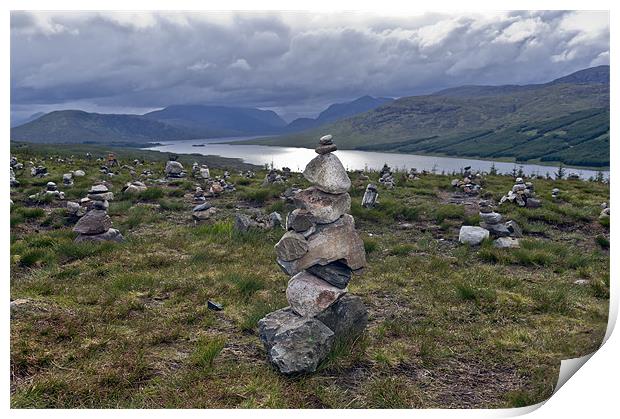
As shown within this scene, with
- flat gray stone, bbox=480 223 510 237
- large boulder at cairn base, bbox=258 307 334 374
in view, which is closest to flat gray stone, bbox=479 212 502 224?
flat gray stone, bbox=480 223 510 237

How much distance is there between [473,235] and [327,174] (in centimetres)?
805

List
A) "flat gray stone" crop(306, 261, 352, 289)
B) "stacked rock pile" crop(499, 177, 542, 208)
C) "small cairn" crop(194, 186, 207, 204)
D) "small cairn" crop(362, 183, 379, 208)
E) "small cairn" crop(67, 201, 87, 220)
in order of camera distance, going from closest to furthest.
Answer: "flat gray stone" crop(306, 261, 352, 289)
"small cairn" crop(67, 201, 87, 220)
"stacked rock pile" crop(499, 177, 542, 208)
"small cairn" crop(362, 183, 379, 208)
"small cairn" crop(194, 186, 207, 204)

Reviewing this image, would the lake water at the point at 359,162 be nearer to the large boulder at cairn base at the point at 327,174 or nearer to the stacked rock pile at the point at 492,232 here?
the large boulder at cairn base at the point at 327,174

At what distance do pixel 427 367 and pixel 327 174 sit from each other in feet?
10.8

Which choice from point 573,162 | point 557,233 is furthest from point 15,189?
point 573,162

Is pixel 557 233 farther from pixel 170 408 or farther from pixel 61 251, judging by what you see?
pixel 61 251

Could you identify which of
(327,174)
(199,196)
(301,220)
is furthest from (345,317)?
(199,196)

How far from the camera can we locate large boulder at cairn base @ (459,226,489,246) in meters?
12.2

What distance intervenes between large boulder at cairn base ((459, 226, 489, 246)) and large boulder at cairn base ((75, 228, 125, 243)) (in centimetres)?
1096

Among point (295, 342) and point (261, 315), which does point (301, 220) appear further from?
point (261, 315)

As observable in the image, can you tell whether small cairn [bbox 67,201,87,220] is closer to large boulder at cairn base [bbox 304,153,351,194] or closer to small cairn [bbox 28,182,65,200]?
small cairn [bbox 28,182,65,200]

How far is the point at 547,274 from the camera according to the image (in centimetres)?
966

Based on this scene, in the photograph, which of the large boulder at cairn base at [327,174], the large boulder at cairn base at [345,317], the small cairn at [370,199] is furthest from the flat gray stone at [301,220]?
the small cairn at [370,199]

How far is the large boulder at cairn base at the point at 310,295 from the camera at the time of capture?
607cm
